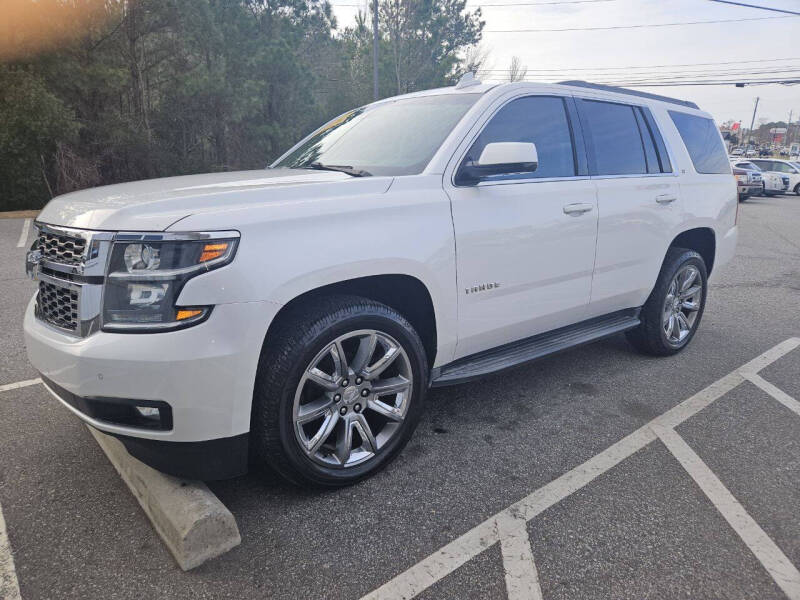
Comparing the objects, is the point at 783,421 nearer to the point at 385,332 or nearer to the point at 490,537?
the point at 490,537

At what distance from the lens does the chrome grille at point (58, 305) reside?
2.19 meters

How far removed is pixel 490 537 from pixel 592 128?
269 centimetres

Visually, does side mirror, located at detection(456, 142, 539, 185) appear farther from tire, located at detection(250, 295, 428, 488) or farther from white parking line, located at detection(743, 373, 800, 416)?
white parking line, located at detection(743, 373, 800, 416)

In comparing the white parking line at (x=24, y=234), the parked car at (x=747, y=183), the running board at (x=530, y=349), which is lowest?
the parked car at (x=747, y=183)

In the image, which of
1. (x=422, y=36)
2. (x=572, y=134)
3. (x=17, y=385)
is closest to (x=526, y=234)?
(x=572, y=134)

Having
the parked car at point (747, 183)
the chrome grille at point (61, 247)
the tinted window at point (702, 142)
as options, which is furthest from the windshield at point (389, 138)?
the parked car at point (747, 183)

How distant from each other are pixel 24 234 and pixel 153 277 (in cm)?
1121

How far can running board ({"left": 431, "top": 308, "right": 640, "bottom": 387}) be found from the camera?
302 cm

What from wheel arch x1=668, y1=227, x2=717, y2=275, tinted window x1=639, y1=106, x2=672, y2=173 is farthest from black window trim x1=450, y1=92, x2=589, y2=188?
wheel arch x1=668, y1=227, x2=717, y2=275

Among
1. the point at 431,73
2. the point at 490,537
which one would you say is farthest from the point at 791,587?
the point at 431,73

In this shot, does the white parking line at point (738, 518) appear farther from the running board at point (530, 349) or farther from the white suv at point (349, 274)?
the white suv at point (349, 274)

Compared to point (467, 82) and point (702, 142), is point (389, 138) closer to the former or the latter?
point (467, 82)

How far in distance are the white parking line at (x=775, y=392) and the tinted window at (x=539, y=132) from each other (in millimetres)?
2058

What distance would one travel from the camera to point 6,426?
321 cm
